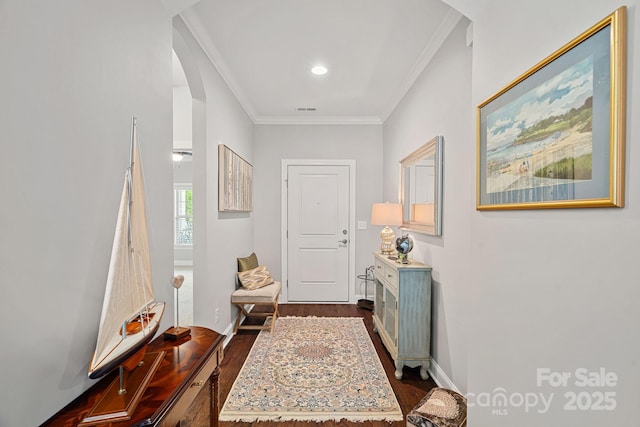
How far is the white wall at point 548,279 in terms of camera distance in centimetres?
77

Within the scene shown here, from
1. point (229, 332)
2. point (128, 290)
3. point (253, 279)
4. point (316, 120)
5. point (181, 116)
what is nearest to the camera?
point (128, 290)

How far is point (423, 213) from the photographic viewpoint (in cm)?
284

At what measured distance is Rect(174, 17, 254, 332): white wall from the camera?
2.59 metres

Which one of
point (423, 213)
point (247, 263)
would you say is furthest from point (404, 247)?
point (247, 263)

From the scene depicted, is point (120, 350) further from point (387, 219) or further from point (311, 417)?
point (387, 219)

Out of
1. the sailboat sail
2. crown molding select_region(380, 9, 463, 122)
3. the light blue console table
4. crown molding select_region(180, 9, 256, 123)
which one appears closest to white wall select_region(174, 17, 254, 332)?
crown molding select_region(180, 9, 256, 123)

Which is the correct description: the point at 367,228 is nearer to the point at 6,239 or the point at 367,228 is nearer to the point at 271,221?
the point at 271,221

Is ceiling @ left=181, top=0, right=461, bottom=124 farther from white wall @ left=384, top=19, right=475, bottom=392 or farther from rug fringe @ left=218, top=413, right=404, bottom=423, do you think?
rug fringe @ left=218, top=413, right=404, bottom=423

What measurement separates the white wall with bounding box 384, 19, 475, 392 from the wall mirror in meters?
0.07

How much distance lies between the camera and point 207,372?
4.70ft

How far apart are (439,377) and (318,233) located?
2.59 metres

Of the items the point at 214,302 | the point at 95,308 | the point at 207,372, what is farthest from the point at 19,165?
the point at 214,302

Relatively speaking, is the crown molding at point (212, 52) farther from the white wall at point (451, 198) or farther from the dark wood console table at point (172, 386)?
the dark wood console table at point (172, 386)

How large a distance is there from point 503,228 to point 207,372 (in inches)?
54.7
